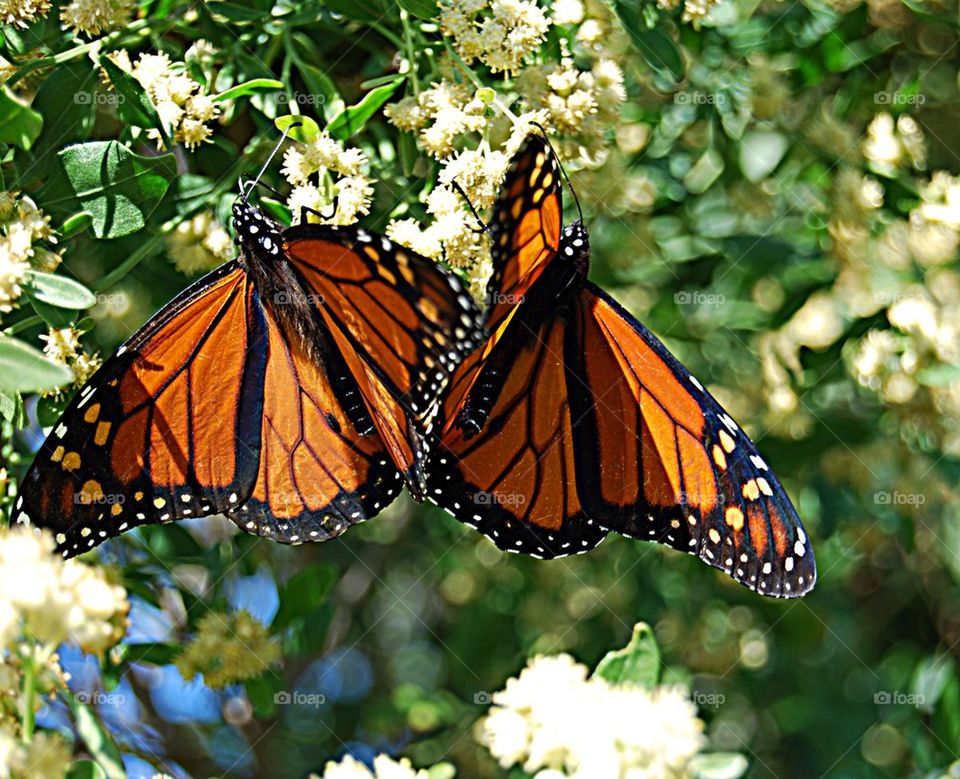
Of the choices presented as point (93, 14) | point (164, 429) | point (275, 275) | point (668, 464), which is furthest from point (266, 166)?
point (668, 464)

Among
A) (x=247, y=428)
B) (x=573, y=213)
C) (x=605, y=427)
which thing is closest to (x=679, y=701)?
(x=605, y=427)

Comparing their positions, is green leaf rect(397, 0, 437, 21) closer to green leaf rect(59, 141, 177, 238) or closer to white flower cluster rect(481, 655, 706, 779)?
green leaf rect(59, 141, 177, 238)

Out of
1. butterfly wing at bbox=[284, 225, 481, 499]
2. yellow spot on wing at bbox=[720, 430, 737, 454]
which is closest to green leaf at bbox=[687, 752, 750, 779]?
yellow spot on wing at bbox=[720, 430, 737, 454]

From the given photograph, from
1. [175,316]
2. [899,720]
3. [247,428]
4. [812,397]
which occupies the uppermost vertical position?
[175,316]

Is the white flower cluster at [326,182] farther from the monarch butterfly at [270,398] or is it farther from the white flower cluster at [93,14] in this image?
the white flower cluster at [93,14]

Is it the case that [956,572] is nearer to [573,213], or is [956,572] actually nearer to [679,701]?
[573,213]

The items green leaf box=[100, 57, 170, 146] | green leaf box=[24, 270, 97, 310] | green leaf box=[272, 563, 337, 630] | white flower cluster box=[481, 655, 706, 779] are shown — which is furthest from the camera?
green leaf box=[272, 563, 337, 630]

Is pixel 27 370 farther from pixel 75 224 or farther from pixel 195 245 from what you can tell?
pixel 195 245
